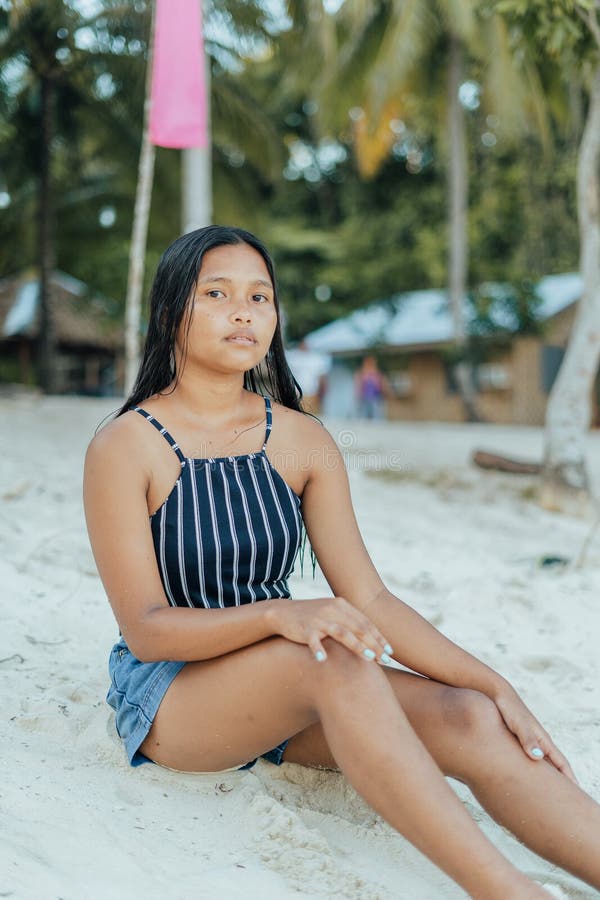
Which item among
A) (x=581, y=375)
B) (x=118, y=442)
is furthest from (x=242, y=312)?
(x=581, y=375)

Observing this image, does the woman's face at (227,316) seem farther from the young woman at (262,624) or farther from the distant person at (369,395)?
the distant person at (369,395)

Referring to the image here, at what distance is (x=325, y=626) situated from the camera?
1.70 meters

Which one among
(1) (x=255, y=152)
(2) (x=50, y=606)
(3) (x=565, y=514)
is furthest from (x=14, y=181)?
(2) (x=50, y=606)

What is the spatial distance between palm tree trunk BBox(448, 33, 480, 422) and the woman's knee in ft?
45.6

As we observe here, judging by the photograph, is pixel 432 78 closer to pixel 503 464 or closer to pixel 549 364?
pixel 549 364

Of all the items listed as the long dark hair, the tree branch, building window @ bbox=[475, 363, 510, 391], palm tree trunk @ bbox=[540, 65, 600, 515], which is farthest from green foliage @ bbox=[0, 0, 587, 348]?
the long dark hair

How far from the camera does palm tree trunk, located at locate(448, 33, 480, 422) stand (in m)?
14.8

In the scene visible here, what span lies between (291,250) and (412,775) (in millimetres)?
22008

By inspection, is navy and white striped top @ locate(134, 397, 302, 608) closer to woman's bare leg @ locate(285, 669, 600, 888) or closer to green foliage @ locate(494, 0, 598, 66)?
woman's bare leg @ locate(285, 669, 600, 888)

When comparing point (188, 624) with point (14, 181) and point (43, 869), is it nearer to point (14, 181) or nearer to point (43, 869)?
point (43, 869)

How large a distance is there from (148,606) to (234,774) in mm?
573

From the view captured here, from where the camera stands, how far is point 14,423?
804 cm

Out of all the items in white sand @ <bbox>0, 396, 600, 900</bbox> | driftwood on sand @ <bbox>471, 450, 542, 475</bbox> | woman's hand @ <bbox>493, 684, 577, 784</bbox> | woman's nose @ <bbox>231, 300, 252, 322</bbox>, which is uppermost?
woman's nose @ <bbox>231, 300, 252, 322</bbox>

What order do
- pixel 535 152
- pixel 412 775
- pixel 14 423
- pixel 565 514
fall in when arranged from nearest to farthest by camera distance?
pixel 412 775 → pixel 565 514 → pixel 14 423 → pixel 535 152
